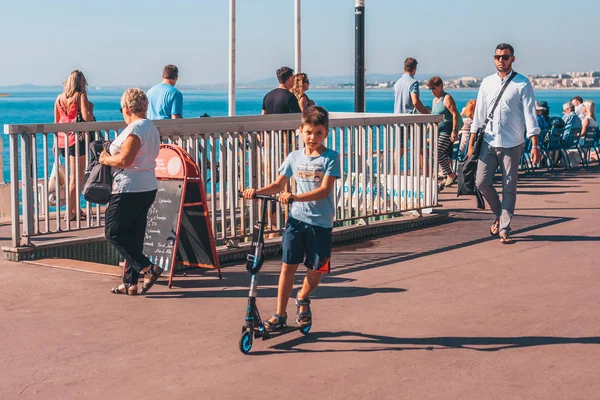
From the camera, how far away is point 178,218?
880cm

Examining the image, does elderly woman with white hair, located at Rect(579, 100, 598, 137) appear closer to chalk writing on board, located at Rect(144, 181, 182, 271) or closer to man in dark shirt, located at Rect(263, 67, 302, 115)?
man in dark shirt, located at Rect(263, 67, 302, 115)

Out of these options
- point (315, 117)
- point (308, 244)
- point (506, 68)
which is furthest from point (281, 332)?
point (506, 68)

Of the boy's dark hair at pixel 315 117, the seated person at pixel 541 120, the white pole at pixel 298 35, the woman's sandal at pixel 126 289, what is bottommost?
the woman's sandal at pixel 126 289

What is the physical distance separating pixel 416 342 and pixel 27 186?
4.39 meters

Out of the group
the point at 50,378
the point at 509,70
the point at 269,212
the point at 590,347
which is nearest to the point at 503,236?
the point at 509,70

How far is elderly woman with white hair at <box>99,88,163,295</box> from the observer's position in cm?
812

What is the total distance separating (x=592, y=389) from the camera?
585 cm

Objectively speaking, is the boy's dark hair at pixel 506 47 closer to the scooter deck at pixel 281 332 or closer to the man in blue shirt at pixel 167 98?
the man in blue shirt at pixel 167 98

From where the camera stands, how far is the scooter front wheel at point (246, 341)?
21.4ft

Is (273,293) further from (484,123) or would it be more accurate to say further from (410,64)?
(410,64)

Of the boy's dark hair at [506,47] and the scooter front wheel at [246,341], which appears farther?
the boy's dark hair at [506,47]

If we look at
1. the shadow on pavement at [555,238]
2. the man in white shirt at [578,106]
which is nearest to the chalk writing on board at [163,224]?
the shadow on pavement at [555,238]

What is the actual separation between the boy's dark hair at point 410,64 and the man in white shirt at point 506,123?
570 centimetres

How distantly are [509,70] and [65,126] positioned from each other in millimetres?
4708
